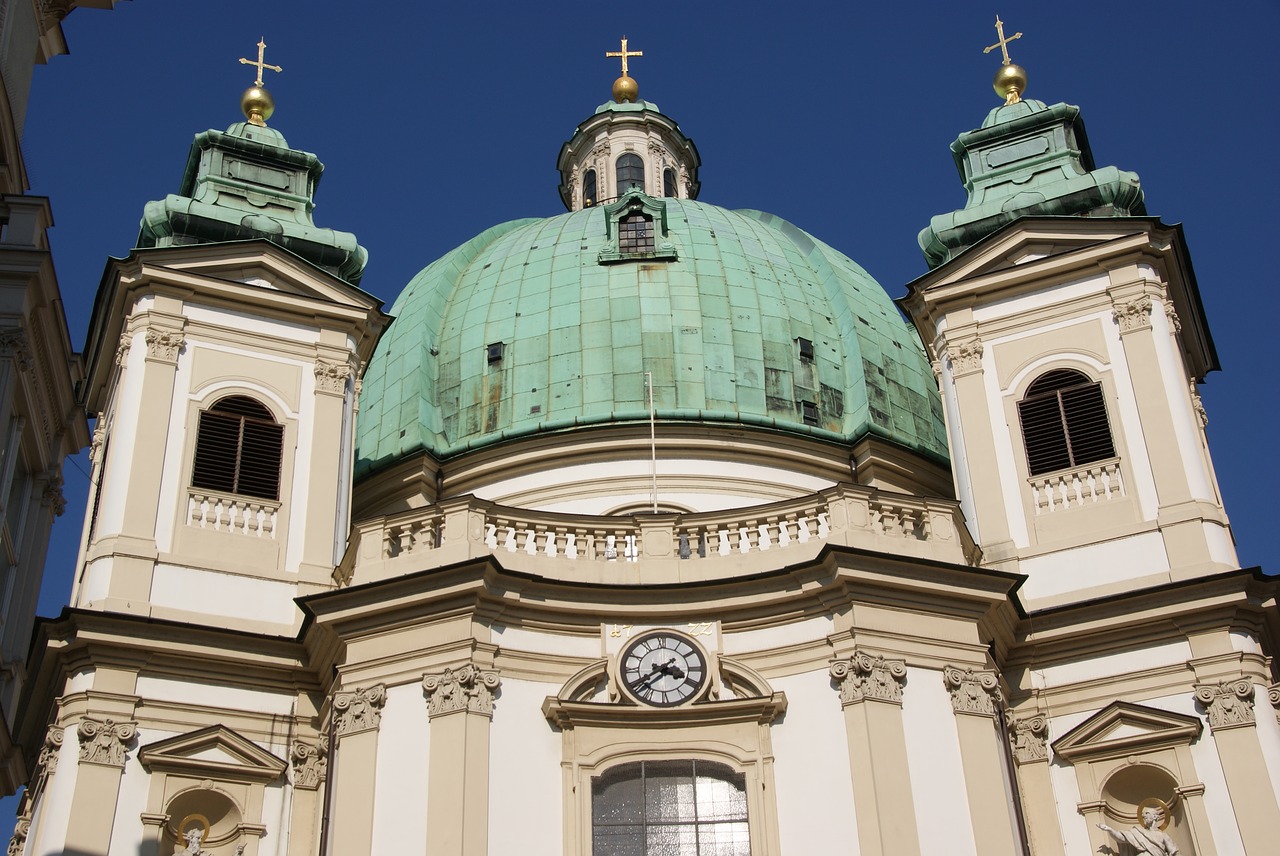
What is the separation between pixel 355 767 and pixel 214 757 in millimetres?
2304

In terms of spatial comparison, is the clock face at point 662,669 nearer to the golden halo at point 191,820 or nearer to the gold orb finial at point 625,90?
the golden halo at point 191,820

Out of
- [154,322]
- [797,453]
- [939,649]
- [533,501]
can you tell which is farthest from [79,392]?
[939,649]

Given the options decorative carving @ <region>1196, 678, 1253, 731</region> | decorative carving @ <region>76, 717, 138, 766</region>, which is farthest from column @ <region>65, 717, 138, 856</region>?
decorative carving @ <region>1196, 678, 1253, 731</region>

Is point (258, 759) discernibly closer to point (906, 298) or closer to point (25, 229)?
point (25, 229)

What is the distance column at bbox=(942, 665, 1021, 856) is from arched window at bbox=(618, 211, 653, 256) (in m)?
12.8

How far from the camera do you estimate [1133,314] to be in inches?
965

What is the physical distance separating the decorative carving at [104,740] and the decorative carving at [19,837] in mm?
1988

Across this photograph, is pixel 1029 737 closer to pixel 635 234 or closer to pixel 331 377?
pixel 331 377

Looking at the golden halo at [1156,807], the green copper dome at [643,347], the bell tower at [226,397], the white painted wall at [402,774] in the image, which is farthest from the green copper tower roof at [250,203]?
the golden halo at [1156,807]

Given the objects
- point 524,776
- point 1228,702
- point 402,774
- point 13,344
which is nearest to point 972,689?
point 1228,702

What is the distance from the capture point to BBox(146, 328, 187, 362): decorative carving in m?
24.1

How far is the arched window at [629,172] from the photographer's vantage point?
37688 mm

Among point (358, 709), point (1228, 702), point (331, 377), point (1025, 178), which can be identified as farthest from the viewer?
point (1025, 178)

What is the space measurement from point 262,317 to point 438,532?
5.66 metres
